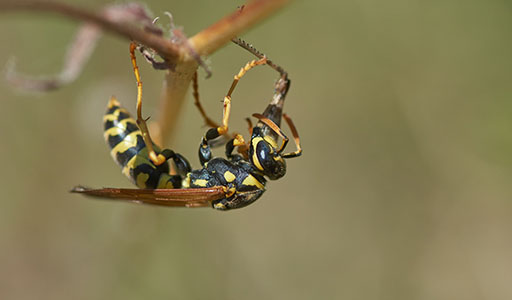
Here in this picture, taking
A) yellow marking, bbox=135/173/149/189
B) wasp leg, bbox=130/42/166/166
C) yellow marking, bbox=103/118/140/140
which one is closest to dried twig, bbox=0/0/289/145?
wasp leg, bbox=130/42/166/166

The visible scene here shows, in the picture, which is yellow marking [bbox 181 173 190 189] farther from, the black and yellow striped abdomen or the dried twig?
the dried twig

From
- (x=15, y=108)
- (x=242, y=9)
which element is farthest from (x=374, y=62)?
(x=242, y=9)

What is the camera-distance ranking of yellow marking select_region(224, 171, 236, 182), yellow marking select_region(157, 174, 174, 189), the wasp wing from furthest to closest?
yellow marking select_region(157, 174, 174, 189) → yellow marking select_region(224, 171, 236, 182) → the wasp wing

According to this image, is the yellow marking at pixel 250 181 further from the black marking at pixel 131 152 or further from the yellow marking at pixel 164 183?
the black marking at pixel 131 152

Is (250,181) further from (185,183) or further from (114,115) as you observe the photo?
(114,115)

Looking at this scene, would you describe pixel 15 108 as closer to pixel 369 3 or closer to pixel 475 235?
pixel 369 3

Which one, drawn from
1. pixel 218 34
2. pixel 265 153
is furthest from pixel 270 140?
pixel 218 34
